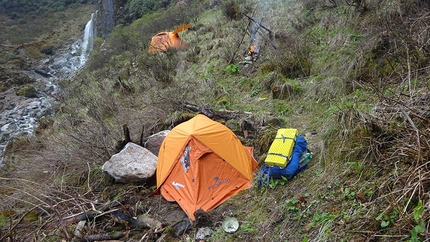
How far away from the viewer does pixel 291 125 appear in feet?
19.2

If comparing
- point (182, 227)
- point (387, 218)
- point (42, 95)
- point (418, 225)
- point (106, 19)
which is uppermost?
point (418, 225)

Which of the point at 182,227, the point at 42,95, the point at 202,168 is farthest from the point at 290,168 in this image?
the point at 42,95

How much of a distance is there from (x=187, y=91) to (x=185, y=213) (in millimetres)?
4596

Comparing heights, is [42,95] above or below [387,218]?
below

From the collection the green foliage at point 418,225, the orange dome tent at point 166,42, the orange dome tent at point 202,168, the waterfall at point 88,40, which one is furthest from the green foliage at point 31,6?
the green foliage at point 418,225

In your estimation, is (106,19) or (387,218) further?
(106,19)

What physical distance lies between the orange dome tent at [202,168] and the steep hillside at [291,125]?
0.23 meters

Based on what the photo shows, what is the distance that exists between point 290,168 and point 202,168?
1.33 meters

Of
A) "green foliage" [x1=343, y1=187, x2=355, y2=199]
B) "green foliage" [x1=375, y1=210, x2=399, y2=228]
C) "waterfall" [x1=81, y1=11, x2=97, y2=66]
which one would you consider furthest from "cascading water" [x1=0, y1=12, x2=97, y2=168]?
"green foliage" [x1=375, y1=210, x2=399, y2=228]

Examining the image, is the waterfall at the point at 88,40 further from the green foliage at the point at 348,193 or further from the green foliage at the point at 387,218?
the green foliage at the point at 387,218

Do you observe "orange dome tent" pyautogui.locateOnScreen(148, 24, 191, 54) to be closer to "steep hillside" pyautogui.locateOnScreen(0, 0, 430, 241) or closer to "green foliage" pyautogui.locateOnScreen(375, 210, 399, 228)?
"steep hillside" pyautogui.locateOnScreen(0, 0, 430, 241)

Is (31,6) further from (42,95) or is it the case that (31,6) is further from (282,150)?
(282,150)

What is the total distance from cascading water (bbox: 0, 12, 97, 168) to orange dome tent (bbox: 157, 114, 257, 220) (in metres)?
8.03

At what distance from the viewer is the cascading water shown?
15734 millimetres
